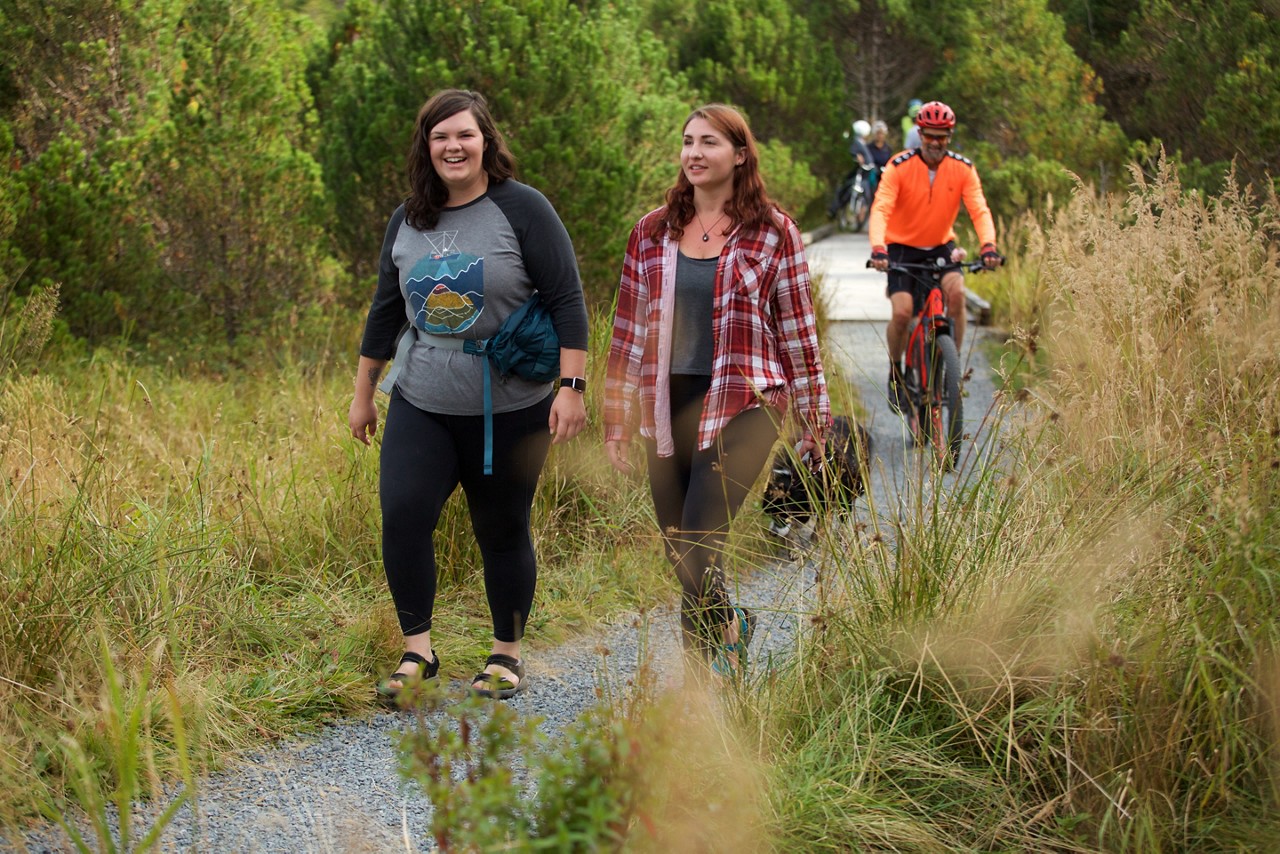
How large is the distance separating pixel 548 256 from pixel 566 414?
482mm

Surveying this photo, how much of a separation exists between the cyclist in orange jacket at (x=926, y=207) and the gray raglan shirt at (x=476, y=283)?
13.1ft

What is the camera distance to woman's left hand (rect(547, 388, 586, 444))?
163 inches

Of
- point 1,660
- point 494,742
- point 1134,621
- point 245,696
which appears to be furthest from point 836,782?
point 1,660

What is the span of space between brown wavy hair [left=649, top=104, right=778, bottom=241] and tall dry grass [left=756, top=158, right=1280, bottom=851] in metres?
0.95

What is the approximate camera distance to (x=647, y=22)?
28.9 meters

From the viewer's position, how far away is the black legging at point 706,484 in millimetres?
3953

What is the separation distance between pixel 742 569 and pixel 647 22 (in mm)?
24954

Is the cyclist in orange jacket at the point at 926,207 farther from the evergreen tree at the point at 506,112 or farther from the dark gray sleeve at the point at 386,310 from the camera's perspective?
the dark gray sleeve at the point at 386,310

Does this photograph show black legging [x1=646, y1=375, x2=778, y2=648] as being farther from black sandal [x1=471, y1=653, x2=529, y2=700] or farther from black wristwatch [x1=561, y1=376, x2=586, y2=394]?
black sandal [x1=471, y1=653, x2=529, y2=700]

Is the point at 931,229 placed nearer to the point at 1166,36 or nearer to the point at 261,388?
the point at 261,388

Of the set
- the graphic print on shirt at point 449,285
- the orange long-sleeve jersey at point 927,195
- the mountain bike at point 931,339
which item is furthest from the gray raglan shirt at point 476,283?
the orange long-sleeve jersey at point 927,195

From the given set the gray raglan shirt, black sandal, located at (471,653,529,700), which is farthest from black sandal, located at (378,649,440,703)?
the gray raglan shirt

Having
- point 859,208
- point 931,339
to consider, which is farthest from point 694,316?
point 859,208

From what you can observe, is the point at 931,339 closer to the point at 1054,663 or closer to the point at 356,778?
the point at 1054,663
